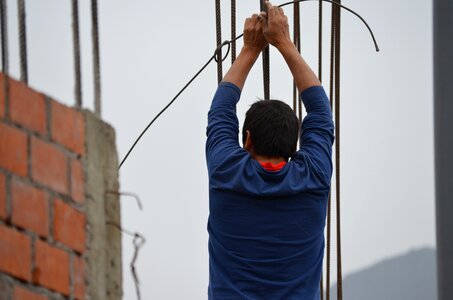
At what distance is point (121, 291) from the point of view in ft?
10.5

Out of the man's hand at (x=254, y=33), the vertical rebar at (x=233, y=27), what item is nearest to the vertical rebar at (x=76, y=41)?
the man's hand at (x=254, y=33)

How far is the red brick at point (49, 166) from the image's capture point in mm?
2830

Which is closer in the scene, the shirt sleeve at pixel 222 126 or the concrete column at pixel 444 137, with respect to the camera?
the shirt sleeve at pixel 222 126

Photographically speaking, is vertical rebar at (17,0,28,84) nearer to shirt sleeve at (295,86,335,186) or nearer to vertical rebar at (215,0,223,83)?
shirt sleeve at (295,86,335,186)

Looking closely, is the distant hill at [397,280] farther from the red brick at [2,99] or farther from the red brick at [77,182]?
the red brick at [2,99]

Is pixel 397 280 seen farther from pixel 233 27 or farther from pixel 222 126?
pixel 222 126

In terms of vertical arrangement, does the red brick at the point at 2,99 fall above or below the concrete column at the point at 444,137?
below

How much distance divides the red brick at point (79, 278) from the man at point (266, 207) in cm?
67

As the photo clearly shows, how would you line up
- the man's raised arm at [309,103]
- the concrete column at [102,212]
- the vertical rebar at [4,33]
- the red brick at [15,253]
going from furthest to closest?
the man's raised arm at [309,103], the vertical rebar at [4,33], the concrete column at [102,212], the red brick at [15,253]

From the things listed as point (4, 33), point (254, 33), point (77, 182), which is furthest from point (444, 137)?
point (77, 182)

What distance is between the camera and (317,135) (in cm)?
372

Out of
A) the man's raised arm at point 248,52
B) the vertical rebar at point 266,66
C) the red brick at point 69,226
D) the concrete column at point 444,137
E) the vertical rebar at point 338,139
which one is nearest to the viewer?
the red brick at point 69,226

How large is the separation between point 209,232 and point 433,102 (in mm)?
3580

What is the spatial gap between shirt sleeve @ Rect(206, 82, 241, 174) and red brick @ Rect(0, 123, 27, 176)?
0.90 metres
